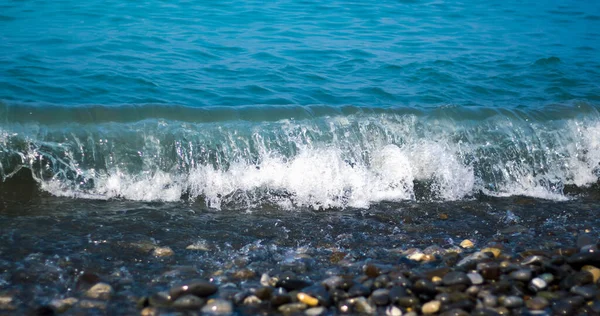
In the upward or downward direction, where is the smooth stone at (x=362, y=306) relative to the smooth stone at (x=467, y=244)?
downward

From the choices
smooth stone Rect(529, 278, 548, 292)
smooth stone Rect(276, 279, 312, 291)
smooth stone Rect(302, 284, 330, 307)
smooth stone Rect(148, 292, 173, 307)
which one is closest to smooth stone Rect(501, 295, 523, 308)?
smooth stone Rect(529, 278, 548, 292)

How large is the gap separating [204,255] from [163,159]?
199cm

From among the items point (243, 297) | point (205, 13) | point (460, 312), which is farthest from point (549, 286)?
point (205, 13)

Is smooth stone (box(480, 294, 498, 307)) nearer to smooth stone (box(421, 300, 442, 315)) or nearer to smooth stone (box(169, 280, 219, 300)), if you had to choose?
smooth stone (box(421, 300, 442, 315))

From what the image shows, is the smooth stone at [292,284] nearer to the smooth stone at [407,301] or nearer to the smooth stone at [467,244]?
the smooth stone at [407,301]

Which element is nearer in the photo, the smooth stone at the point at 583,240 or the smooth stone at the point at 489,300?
the smooth stone at the point at 489,300

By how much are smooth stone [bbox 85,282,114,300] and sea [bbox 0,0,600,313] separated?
3.4 inches

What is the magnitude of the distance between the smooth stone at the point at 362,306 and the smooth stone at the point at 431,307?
279 millimetres

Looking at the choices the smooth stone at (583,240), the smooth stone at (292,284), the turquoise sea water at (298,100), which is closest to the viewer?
the smooth stone at (292,284)

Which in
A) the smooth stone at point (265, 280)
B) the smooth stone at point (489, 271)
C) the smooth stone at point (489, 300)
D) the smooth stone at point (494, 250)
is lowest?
the smooth stone at point (489, 300)

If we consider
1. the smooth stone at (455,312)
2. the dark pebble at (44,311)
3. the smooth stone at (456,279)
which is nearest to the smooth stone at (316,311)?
the smooth stone at (455,312)

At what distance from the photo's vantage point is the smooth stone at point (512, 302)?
3.79 meters

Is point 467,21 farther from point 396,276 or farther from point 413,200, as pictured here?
point 396,276

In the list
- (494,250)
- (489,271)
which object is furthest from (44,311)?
(494,250)
